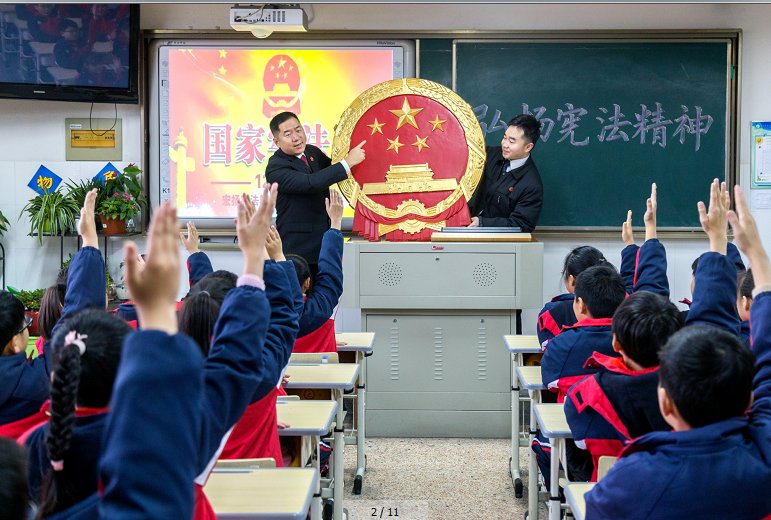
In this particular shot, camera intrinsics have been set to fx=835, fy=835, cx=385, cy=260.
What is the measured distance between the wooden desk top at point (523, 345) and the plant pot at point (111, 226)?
2.79 m

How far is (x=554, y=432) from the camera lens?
7.83 feet

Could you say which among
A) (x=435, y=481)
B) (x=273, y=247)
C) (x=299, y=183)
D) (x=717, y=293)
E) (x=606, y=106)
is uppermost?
(x=606, y=106)

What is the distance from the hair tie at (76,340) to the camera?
1.20m

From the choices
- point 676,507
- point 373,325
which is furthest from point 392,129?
point 676,507

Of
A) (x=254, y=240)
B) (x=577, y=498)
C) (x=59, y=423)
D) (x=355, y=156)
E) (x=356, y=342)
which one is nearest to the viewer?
(x=59, y=423)

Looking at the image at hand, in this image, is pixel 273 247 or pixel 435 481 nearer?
pixel 273 247

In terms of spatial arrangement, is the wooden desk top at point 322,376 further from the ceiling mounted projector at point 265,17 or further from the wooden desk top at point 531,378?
the ceiling mounted projector at point 265,17

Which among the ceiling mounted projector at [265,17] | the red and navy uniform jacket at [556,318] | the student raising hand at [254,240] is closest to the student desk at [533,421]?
the red and navy uniform jacket at [556,318]

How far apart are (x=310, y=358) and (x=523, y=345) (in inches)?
39.7

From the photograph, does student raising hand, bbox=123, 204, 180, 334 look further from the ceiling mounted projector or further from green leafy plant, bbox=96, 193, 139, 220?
green leafy plant, bbox=96, 193, 139, 220

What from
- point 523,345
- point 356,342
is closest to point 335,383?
point 356,342

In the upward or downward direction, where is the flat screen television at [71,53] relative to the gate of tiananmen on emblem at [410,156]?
upward

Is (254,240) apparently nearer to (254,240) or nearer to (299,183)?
(254,240)

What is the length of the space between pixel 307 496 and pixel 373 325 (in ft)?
9.72
